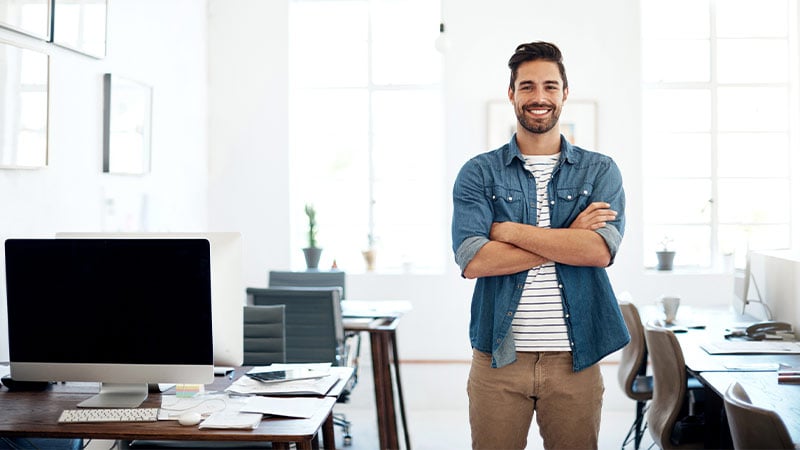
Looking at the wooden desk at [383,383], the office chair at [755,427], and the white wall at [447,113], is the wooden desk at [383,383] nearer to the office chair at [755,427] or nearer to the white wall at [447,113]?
the white wall at [447,113]

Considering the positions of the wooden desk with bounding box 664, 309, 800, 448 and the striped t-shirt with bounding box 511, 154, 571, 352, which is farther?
the wooden desk with bounding box 664, 309, 800, 448

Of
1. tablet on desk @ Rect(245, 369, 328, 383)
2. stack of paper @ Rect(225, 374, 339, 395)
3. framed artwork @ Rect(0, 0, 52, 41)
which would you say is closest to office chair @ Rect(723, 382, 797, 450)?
stack of paper @ Rect(225, 374, 339, 395)

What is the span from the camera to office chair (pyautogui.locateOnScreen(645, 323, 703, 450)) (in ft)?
10.7

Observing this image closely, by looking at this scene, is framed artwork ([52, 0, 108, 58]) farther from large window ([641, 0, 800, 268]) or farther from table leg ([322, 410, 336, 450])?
large window ([641, 0, 800, 268])

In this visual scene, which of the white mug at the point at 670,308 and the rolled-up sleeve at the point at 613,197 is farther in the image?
the white mug at the point at 670,308

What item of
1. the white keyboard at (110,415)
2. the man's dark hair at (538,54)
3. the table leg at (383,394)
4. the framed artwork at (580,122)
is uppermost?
the framed artwork at (580,122)

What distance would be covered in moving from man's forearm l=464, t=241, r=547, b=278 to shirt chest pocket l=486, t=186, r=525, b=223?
0.38 feet

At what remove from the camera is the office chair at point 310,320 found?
4.30 metres

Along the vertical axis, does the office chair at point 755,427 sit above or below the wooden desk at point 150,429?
above

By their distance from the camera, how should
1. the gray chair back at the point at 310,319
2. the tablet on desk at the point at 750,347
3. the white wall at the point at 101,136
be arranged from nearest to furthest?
1. the tablet on desk at the point at 750,347
2. the white wall at the point at 101,136
3. the gray chair back at the point at 310,319

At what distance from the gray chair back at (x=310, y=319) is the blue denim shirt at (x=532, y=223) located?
70.0 inches

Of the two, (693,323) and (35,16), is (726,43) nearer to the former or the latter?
(693,323)

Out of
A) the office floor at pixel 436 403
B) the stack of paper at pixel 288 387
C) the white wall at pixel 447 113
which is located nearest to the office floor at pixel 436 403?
the office floor at pixel 436 403

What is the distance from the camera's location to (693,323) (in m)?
4.32
